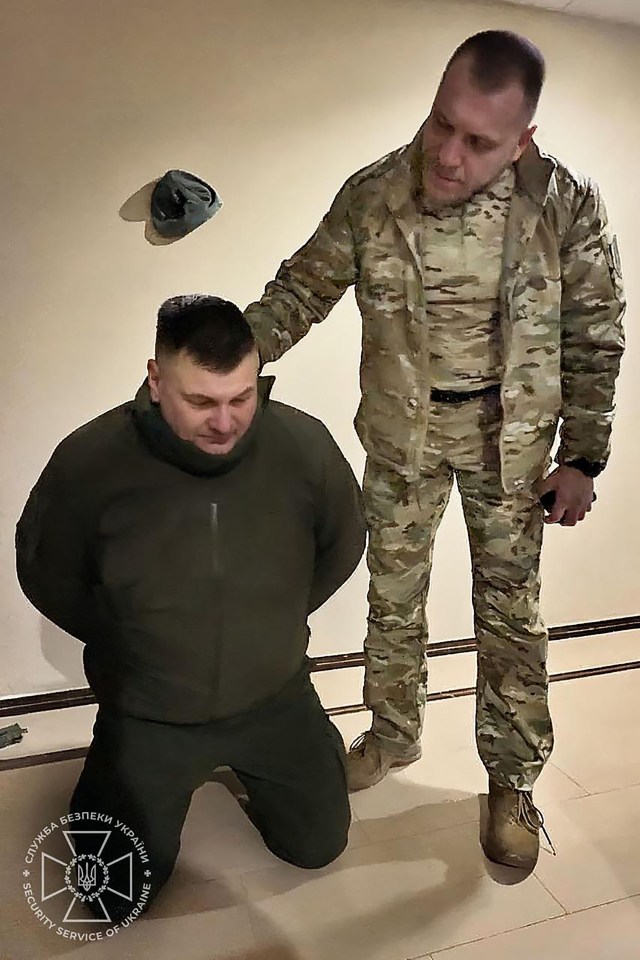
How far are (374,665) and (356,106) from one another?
3.90 feet

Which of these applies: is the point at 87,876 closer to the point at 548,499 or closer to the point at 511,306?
the point at 548,499

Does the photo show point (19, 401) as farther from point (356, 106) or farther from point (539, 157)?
point (539, 157)

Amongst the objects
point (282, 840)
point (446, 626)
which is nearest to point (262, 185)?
point (446, 626)

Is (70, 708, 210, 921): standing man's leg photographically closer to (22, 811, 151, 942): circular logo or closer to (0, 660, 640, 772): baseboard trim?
(22, 811, 151, 942): circular logo

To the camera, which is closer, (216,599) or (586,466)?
(216,599)

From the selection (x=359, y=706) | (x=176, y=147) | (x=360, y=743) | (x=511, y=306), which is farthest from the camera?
(x=359, y=706)

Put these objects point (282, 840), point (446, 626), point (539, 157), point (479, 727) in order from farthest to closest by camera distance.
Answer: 1. point (446, 626)
2. point (479, 727)
3. point (282, 840)
4. point (539, 157)

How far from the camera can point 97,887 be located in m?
1.25

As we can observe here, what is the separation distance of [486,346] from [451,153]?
0.29 m

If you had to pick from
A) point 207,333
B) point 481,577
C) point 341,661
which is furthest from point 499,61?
point 341,661

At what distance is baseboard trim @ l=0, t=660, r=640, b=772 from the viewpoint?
164 cm

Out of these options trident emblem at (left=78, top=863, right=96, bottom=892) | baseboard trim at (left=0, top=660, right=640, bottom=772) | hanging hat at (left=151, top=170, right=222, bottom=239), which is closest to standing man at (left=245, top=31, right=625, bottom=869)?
baseboard trim at (left=0, top=660, right=640, bottom=772)

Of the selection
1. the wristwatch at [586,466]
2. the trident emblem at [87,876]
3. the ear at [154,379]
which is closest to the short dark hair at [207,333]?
the ear at [154,379]

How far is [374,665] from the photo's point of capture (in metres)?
1.54
